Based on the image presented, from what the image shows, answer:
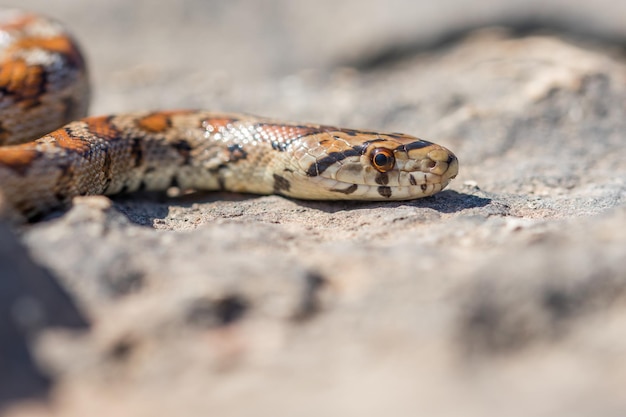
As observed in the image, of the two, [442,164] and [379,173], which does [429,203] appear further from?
[379,173]

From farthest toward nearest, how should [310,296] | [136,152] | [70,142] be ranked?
[136,152] < [70,142] < [310,296]

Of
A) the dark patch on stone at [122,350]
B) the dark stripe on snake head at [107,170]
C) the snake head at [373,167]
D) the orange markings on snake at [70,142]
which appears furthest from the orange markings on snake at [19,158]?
the snake head at [373,167]

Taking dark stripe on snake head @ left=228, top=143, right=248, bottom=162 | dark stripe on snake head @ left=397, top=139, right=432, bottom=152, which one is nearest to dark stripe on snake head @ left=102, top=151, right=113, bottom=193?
dark stripe on snake head @ left=228, top=143, right=248, bottom=162

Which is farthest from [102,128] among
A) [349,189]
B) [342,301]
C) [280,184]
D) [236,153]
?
[342,301]

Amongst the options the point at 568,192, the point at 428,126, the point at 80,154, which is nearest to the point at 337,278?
the point at 80,154

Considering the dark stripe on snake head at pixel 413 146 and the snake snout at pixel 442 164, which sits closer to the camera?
the snake snout at pixel 442 164

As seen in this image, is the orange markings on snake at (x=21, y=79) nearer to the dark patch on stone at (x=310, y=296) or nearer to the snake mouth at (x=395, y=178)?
the snake mouth at (x=395, y=178)

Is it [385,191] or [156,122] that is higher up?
[156,122]
